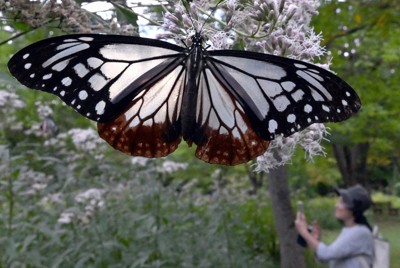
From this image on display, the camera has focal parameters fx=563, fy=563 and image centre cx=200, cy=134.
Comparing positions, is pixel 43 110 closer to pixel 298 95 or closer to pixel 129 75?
pixel 129 75

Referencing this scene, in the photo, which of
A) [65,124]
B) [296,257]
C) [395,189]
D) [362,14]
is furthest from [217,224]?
[395,189]

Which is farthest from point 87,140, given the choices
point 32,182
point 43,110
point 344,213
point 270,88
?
point 270,88

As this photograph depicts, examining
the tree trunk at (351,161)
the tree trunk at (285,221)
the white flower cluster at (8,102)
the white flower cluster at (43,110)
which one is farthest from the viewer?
the tree trunk at (351,161)

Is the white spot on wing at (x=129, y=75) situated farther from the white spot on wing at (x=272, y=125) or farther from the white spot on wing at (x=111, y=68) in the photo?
the white spot on wing at (x=272, y=125)

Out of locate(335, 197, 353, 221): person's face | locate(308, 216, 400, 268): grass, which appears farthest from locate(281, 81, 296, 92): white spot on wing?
locate(308, 216, 400, 268): grass

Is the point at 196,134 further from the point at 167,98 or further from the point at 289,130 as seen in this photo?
the point at 289,130

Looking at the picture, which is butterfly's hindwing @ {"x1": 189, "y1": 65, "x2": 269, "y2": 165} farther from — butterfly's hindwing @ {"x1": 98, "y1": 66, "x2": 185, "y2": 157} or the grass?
the grass

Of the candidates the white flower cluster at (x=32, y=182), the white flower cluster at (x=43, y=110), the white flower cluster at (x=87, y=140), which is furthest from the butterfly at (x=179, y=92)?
the white flower cluster at (x=43, y=110)
